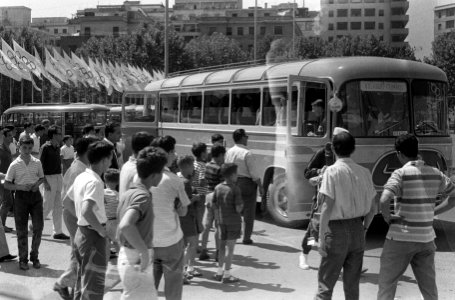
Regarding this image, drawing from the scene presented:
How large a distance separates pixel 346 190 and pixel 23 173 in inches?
174

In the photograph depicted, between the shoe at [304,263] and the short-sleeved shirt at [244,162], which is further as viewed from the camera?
the short-sleeved shirt at [244,162]

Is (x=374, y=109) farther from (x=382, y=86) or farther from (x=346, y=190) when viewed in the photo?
(x=346, y=190)

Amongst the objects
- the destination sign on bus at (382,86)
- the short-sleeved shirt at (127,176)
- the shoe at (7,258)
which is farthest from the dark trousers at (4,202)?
the destination sign on bus at (382,86)

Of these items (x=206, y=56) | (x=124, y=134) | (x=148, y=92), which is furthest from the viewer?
(x=206, y=56)

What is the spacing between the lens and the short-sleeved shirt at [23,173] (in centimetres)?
758

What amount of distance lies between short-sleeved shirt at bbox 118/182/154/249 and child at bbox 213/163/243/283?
9.07 feet

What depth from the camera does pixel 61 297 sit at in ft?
19.8

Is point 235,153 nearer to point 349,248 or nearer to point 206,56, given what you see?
point 349,248

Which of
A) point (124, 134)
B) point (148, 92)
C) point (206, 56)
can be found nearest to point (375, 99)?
point (148, 92)

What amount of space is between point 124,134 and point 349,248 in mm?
13628

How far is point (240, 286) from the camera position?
6.68 m

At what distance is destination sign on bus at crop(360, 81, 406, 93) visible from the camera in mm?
9320

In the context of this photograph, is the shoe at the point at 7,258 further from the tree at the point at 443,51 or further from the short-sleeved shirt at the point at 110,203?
the tree at the point at 443,51

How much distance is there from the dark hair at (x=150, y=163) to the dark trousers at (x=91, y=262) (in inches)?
39.7
